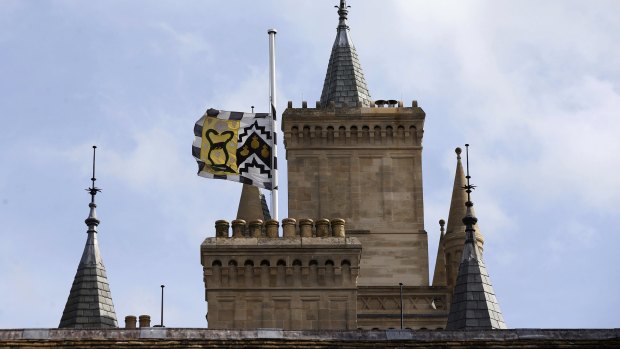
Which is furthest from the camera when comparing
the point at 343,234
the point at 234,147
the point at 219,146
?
the point at 343,234

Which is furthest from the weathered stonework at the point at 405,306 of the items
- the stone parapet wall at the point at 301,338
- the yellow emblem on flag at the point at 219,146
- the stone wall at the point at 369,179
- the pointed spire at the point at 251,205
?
the stone parapet wall at the point at 301,338

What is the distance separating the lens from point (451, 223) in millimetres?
103000

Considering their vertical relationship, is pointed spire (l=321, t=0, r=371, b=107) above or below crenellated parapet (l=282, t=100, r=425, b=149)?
above

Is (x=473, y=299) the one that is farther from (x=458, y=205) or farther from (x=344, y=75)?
(x=344, y=75)

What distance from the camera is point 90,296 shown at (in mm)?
90188

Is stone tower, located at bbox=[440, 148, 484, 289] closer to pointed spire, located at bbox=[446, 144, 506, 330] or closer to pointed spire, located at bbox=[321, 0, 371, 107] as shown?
pointed spire, located at bbox=[321, 0, 371, 107]

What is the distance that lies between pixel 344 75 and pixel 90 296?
22.5m

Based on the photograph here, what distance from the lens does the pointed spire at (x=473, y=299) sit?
84.5 meters

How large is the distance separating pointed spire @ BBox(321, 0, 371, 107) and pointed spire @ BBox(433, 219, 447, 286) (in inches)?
244

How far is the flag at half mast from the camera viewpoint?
89812mm

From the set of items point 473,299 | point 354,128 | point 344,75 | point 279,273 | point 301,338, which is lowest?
point 301,338

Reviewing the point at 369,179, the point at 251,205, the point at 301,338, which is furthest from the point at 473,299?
the point at 301,338

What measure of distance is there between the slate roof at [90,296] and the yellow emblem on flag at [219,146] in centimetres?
553

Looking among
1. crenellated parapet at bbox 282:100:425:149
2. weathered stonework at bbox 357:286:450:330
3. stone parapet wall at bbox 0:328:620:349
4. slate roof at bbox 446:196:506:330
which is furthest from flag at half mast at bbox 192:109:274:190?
stone parapet wall at bbox 0:328:620:349
